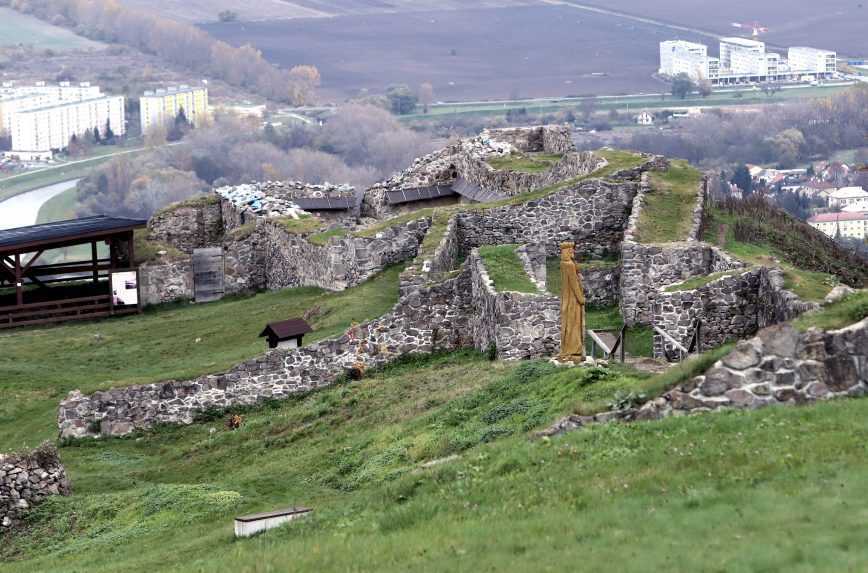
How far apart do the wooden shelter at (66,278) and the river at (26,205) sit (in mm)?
93387

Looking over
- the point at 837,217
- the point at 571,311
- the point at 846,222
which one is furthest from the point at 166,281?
the point at 846,222

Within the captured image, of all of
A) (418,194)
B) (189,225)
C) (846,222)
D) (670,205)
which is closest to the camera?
A: (670,205)

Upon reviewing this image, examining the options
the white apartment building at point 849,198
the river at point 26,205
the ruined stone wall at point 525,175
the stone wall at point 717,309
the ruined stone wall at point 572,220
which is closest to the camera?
the stone wall at point 717,309

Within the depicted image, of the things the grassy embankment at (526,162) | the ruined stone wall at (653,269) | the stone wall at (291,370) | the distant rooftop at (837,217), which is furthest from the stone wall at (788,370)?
the distant rooftop at (837,217)

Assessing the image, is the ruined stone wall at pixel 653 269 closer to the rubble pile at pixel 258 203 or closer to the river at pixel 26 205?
the rubble pile at pixel 258 203

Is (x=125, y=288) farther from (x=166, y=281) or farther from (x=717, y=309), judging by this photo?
(x=717, y=309)

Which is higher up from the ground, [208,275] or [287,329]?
[287,329]

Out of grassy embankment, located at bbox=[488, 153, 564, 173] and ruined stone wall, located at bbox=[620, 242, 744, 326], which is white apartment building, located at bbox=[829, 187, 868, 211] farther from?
ruined stone wall, located at bbox=[620, 242, 744, 326]

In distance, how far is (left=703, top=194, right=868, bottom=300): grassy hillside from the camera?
128ft

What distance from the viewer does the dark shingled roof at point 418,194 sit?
53.7 m

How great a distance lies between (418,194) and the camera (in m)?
54.0

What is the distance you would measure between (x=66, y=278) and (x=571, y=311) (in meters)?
27.0

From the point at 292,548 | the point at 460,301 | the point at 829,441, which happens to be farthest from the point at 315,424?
the point at 829,441

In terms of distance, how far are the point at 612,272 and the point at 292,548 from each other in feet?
61.5
